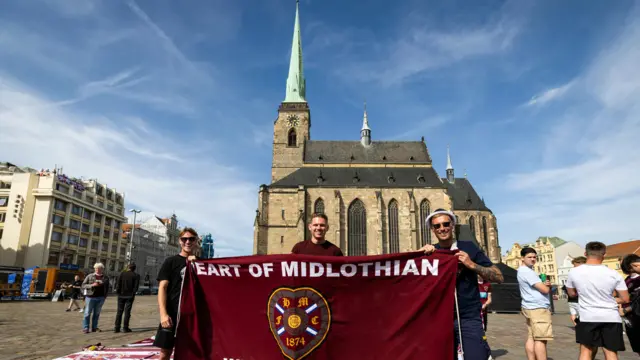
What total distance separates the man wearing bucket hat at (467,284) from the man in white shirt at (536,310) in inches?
77.3

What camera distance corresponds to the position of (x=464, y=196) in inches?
Result: 1982

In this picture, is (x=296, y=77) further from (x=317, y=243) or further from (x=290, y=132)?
(x=317, y=243)

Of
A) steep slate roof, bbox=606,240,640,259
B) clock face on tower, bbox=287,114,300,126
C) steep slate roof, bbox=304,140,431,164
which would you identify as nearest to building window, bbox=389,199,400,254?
→ steep slate roof, bbox=304,140,431,164

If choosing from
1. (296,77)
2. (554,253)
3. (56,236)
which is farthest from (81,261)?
(554,253)

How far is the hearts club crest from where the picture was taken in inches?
151

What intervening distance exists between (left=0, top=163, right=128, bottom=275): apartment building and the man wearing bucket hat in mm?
56741

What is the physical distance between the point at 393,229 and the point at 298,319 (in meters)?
40.0

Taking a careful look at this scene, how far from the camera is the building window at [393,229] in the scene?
41987mm

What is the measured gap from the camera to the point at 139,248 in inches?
3002

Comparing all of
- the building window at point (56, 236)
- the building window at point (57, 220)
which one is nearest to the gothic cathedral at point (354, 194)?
the building window at point (56, 236)

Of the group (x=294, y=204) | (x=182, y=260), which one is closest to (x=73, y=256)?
(x=294, y=204)

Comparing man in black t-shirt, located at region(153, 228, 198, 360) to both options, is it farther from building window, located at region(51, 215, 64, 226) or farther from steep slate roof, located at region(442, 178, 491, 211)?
building window, located at region(51, 215, 64, 226)

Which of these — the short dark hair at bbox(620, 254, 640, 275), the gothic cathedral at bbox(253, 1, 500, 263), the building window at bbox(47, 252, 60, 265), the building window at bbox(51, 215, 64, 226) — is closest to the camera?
the short dark hair at bbox(620, 254, 640, 275)

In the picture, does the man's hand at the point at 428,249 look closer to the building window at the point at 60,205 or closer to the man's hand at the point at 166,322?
the man's hand at the point at 166,322
